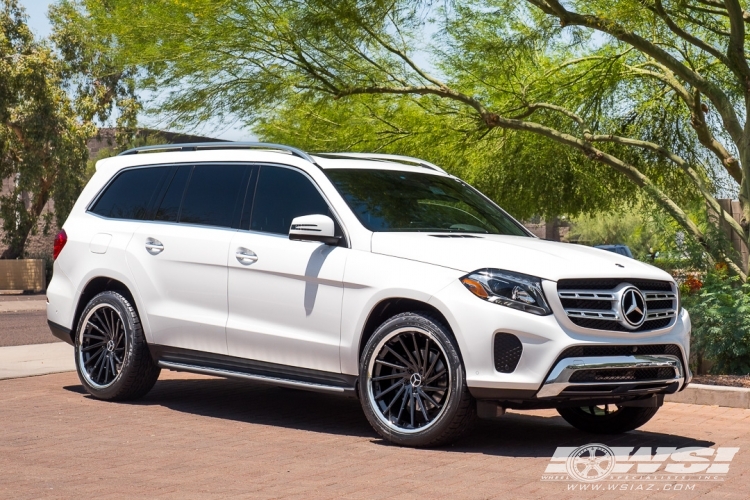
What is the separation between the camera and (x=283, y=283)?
803 cm

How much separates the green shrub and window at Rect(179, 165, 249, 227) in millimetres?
4837

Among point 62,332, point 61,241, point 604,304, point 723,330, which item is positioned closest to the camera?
point 604,304

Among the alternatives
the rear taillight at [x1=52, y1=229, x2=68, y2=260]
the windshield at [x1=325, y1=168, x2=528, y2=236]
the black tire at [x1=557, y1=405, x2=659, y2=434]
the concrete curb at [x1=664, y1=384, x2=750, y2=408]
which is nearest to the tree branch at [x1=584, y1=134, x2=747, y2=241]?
the concrete curb at [x1=664, y1=384, x2=750, y2=408]

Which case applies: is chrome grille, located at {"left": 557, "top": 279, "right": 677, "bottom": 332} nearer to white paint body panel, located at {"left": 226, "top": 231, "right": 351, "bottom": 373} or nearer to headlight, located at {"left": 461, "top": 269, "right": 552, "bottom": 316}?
headlight, located at {"left": 461, "top": 269, "right": 552, "bottom": 316}

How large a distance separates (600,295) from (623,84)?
38.0 ft

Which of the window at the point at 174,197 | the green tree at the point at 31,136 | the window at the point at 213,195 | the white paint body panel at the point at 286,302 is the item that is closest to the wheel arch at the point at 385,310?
the white paint body panel at the point at 286,302

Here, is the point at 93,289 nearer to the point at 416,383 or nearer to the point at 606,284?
the point at 416,383

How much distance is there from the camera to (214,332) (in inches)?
332

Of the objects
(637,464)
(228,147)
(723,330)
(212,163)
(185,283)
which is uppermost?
(228,147)

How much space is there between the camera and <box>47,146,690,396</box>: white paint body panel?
6934 millimetres

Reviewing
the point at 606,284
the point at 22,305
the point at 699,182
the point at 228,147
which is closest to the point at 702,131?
the point at 699,182

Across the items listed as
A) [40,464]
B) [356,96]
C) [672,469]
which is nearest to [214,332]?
[40,464]

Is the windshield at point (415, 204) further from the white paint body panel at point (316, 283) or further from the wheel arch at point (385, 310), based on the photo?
the wheel arch at point (385, 310)

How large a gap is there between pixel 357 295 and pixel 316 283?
0.39m
